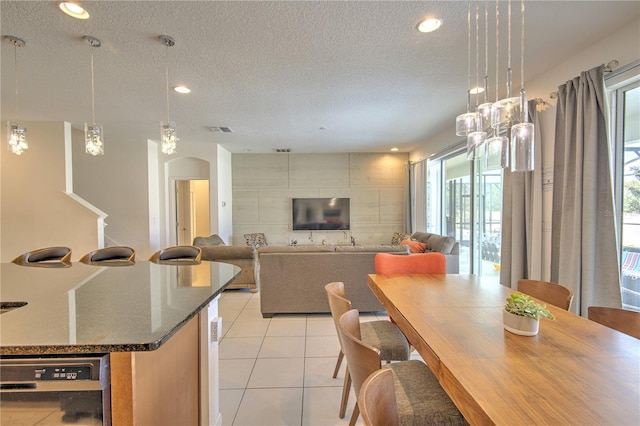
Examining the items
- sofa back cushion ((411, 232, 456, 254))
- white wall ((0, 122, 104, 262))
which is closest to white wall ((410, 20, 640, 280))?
sofa back cushion ((411, 232, 456, 254))

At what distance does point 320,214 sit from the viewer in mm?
7094

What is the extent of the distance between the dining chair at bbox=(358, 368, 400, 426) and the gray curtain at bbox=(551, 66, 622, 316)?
2.37 m

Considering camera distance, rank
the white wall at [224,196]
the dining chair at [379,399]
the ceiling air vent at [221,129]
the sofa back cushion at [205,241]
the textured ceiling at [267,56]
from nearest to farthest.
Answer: the dining chair at [379,399]
the textured ceiling at [267,56]
the sofa back cushion at [205,241]
the ceiling air vent at [221,129]
the white wall at [224,196]

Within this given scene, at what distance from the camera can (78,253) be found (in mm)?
4531

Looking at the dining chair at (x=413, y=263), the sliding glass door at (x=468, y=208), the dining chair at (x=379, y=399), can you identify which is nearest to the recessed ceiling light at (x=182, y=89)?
the dining chair at (x=413, y=263)

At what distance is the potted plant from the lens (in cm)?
117

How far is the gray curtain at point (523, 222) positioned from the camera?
2.86 metres

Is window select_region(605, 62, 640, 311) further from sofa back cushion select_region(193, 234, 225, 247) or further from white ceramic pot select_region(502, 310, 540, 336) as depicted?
sofa back cushion select_region(193, 234, 225, 247)

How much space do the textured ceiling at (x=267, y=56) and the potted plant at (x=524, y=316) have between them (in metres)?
1.95

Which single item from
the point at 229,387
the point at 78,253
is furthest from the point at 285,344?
the point at 78,253

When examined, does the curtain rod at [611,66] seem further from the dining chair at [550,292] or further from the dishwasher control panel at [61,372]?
the dishwasher control panel at [61,372]

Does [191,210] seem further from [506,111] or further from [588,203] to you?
[588,203]

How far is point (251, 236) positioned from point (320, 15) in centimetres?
556

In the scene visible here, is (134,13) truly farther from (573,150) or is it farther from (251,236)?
(251,236)
